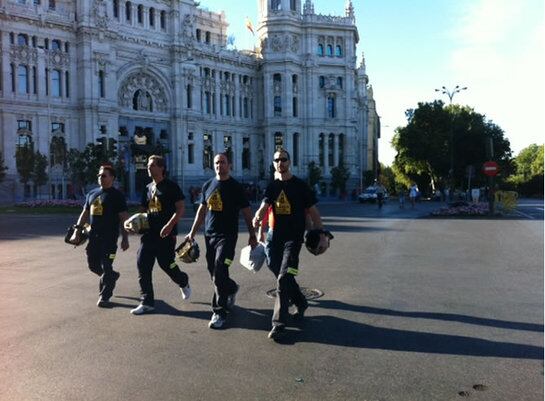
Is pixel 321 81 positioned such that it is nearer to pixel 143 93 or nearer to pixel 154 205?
pixel 143 93

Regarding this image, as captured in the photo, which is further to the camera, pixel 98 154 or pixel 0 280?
pixel 98 154

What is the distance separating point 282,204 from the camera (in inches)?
235

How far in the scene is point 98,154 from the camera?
40.8 metres

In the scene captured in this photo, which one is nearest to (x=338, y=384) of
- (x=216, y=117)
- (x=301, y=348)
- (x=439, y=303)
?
(x=301, y=348)

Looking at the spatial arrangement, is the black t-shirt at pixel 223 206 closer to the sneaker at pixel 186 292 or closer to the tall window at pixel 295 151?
the sneaker at pixel 186 292

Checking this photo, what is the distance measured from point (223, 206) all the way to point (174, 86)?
202 ft

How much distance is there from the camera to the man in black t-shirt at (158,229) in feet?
21.8

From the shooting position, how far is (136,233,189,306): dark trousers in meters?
6.64

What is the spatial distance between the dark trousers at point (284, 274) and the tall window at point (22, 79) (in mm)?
53193

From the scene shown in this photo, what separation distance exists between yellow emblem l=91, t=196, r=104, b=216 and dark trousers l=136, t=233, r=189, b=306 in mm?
848

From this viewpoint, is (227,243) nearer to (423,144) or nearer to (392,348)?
(392,348)

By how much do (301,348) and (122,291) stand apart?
3.69 m

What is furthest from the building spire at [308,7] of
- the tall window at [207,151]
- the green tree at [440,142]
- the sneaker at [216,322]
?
the sneaker at [216,322]

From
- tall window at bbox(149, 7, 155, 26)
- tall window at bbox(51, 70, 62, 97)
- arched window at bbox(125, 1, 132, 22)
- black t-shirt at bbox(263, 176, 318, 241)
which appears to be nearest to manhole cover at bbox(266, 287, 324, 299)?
black t-shirt at bbox(263, 176, 318, 241)
